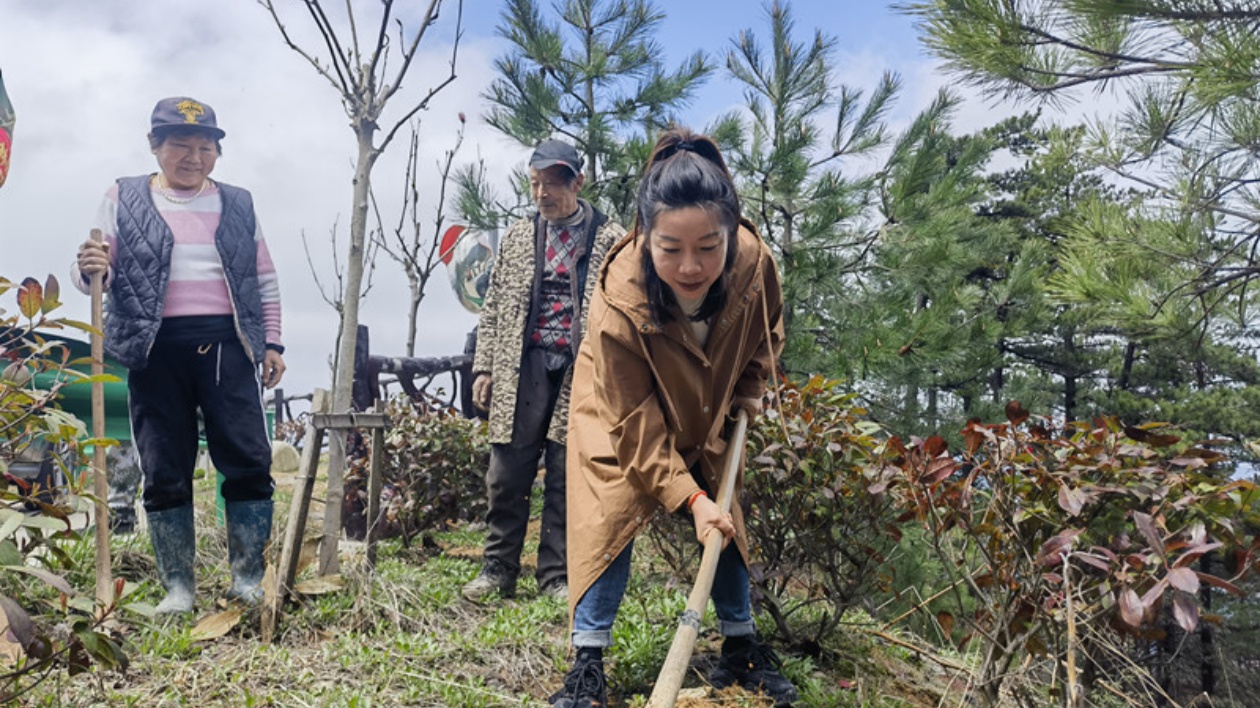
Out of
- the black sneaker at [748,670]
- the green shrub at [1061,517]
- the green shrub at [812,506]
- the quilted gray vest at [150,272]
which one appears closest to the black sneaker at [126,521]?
the quilted gray vest at [150,272]

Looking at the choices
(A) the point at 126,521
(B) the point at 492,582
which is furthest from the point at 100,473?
(A) the point at 126,521

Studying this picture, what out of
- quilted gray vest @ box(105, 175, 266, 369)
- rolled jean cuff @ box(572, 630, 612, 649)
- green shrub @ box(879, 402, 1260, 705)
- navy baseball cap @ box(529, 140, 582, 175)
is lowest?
rolled jean cuff @ box(572, 630, 612, 649)

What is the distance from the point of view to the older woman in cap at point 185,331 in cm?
326

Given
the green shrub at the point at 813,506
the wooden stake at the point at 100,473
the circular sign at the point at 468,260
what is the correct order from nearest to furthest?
1. the green shrub at the point at 813,506
2. the wooden stake at the point at 100,473
3. the circular sign at the point at 468,260

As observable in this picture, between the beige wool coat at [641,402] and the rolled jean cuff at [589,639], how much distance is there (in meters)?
→ 0.07

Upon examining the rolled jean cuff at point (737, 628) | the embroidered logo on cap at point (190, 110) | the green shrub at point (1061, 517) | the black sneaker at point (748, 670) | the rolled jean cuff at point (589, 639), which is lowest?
the black sneaker at point (748, 670)

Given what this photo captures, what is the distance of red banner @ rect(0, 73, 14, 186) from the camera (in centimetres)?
554

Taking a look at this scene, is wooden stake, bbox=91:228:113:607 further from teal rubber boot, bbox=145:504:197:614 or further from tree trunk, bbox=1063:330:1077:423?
tree trunk, bbox=1063:330:1077:423

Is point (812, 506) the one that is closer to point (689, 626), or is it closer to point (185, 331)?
point (689, 626)

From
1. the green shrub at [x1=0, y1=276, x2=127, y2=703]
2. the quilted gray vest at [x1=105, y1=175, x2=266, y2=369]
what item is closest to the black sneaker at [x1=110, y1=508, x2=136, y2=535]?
the quilted gray vest at [x1=105, y1=175, x2=266, y2=369]

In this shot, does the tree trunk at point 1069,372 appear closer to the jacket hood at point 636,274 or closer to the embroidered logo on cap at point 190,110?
the jacket hood at point 636,274

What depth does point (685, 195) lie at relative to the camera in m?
2.23

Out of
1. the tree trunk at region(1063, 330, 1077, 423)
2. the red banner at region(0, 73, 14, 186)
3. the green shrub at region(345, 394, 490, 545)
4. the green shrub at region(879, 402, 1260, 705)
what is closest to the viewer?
the green shrub at region(879, 402, 1260, 705)

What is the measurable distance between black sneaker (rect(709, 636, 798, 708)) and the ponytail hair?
903mm
